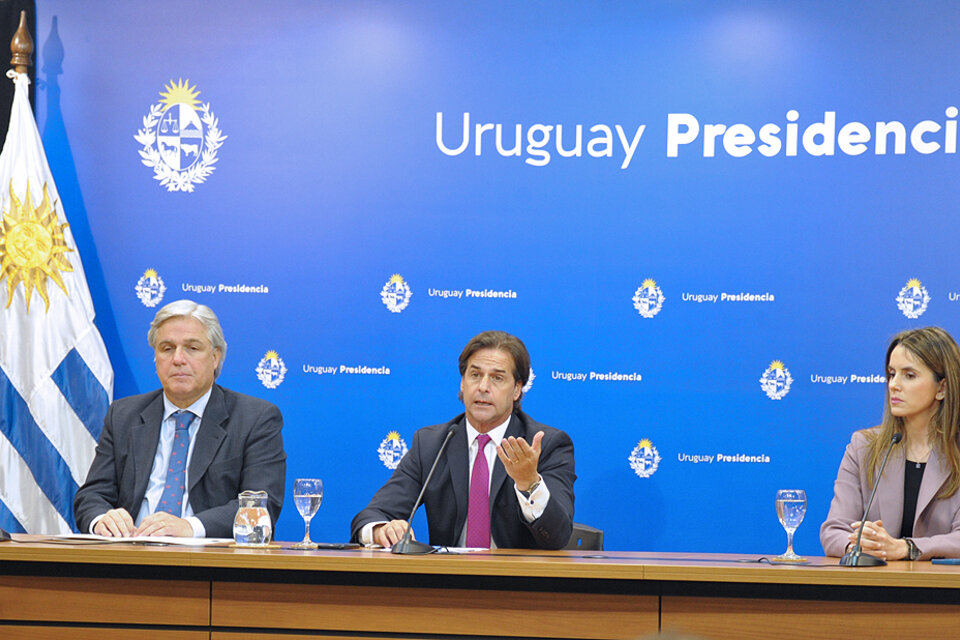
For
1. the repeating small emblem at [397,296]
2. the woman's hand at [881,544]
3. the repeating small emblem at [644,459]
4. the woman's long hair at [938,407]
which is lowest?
the woman's hand at [881,544]

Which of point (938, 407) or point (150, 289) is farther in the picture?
point (150, 289)

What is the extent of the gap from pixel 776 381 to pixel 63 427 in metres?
3.15

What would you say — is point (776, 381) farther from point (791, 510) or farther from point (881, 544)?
point (791, 510)

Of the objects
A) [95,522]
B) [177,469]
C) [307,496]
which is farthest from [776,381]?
[95,522]

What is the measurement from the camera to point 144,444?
364cm

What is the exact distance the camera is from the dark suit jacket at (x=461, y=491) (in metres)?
3.50

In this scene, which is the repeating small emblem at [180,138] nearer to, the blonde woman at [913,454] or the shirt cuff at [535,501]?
the shirt cuff at [535,501]

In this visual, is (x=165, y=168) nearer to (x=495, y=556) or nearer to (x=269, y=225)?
(x=269, y=225)

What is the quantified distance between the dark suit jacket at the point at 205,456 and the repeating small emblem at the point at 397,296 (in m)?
1.12

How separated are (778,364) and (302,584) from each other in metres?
2.63

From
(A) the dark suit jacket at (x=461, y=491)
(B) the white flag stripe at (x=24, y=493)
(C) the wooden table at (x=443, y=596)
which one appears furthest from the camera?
(B) the white flag stripe at (x=24, y=493)

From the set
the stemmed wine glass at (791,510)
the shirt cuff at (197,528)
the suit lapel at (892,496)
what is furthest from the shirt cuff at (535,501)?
the suit lapel at (892,496)

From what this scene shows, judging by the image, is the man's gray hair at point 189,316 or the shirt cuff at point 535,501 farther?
the man's gray hair at point 189,316

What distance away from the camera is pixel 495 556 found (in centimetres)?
280
